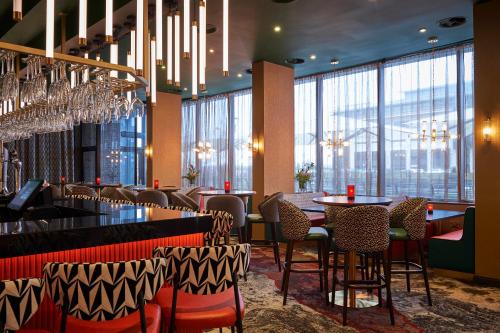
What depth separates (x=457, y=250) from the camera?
5336mm

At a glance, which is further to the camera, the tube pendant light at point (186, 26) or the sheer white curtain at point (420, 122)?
the sheer white curtain at point (420, 122)

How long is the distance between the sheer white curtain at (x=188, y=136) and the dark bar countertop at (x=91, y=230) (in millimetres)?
9805

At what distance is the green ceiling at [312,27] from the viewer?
17.7 ft

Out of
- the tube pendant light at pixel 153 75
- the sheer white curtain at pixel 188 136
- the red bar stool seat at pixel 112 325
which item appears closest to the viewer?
the red bar stool seat at pixel 112 325

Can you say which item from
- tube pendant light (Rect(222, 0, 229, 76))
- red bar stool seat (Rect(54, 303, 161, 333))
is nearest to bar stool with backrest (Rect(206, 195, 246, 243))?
tube pendant light (Rect(222, 0, 229, 76))

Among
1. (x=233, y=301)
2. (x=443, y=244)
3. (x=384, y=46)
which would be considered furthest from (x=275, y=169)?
(x=233, y=301)

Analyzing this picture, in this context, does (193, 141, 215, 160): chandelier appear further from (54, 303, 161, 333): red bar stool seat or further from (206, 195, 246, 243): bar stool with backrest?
(54, 303, 161, 333): red bar stool seat

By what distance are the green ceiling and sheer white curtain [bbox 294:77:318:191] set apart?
1187 mm

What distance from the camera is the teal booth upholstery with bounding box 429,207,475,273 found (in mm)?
5227

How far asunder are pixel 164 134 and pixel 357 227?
8.09 meters

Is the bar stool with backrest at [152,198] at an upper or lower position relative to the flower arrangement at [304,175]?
lower

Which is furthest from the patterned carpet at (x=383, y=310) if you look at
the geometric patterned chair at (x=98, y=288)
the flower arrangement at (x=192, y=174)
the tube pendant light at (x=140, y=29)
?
the flower arrangement at (x=192, y=174)

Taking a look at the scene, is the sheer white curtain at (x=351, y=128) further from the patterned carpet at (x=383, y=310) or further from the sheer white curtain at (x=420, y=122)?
the patterned carpet at (x=383, y=310)

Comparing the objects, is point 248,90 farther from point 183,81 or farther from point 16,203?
point 16,203
